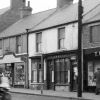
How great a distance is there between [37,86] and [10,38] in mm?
8138

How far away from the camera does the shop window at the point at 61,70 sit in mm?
35312

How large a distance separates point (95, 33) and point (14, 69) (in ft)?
46.9

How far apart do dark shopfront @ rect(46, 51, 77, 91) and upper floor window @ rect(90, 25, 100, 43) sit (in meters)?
2.27

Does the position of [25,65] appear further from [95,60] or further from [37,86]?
[95,60]

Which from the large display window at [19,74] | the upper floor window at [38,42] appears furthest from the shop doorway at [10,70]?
the upper floor window at [38,42]

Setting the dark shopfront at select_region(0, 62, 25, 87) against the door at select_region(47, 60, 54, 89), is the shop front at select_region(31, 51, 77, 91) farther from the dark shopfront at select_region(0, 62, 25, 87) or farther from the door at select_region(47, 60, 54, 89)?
the dark shopfront at select_region(0, 62, 25, 87)

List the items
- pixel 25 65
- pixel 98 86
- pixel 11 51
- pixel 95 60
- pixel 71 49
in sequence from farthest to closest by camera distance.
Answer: pixel 11 51 < pixel 25 65 < pixel 71 49 < pixel 95 60 < pixel 98 86

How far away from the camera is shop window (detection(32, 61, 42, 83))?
39094 millimetres

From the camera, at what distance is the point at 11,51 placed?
44.7 metres

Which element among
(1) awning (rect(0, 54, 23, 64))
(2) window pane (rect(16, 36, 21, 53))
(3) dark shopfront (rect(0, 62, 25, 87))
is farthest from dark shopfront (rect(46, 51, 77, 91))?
(2) window pane (rect(16, 36, 21, 53))

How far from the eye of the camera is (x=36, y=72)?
130 feet

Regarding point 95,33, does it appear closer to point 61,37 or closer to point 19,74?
point 61,37

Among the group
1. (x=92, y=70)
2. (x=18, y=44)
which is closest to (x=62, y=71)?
(x=92, y=70)

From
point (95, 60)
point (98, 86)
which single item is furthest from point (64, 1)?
point (98, 86)
